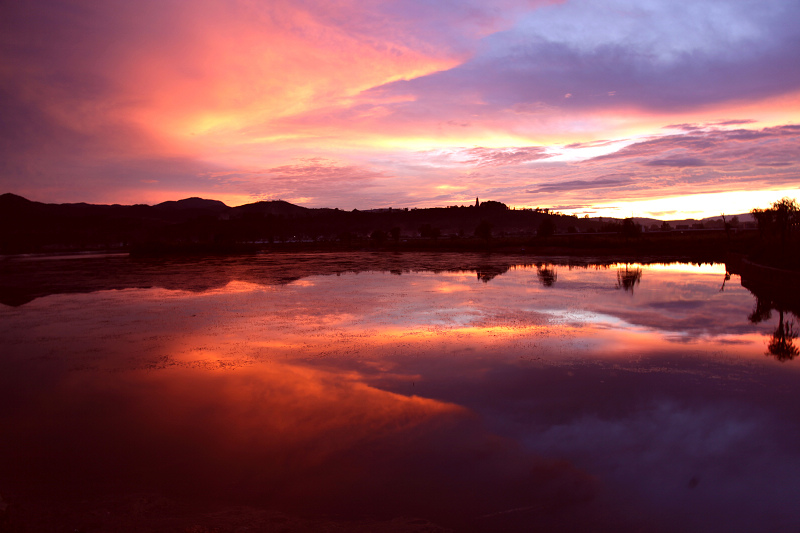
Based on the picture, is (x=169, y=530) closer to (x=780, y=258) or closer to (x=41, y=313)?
(x=41, y=313)

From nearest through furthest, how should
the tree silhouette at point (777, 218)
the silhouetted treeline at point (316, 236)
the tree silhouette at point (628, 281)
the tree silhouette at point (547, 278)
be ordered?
the tree silhouette at point (628, 281) < the tree silhouette at point (547, 278) < the tree silhouette at point (777, 218) < the silhouetted treeline at point (316, 236)

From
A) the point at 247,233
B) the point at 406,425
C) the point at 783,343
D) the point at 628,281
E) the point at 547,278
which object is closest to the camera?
the point at 406,425

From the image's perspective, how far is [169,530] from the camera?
4645 mm

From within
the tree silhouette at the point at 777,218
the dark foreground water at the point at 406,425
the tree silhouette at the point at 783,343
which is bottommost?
the dark foreground water at the point at 406,425

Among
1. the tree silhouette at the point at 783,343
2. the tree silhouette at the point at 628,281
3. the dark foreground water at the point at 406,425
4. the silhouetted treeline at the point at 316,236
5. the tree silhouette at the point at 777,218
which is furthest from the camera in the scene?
the silhouetted treeline at the point at 316,236

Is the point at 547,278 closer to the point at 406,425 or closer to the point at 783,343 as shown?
the point at 783,343

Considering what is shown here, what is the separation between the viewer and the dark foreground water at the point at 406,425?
4.95 meters

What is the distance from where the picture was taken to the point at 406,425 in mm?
6918

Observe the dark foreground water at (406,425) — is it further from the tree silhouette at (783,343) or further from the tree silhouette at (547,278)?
the tree silhouette at (547,278)

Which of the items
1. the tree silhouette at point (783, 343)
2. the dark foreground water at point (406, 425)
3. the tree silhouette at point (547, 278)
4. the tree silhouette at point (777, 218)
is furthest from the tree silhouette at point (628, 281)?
the tree silhouette at point (777, 218)

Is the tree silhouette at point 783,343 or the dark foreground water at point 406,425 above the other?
the tree silhouette at point 783,343

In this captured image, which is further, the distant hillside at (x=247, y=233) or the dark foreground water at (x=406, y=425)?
the distant hillside at (x=247, y=233)

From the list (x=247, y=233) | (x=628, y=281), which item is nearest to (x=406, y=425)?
(x=628, y=281)

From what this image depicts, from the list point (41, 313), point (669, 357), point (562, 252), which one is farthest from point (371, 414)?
point (562, 252)
